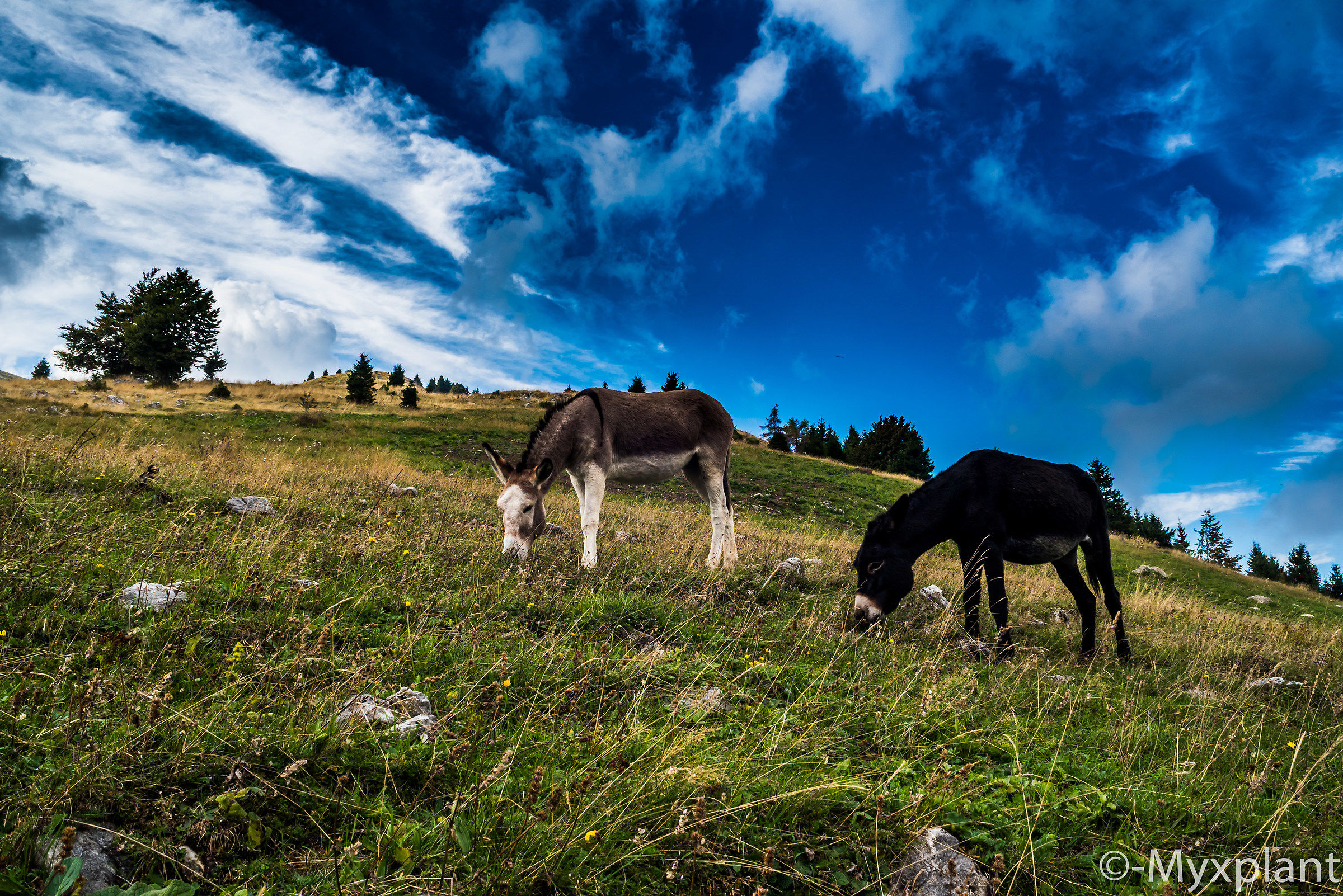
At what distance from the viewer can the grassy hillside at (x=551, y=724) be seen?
193 centimetres

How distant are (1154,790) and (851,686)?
1.61 m

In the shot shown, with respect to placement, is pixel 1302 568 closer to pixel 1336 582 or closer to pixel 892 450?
pixel 1336 582

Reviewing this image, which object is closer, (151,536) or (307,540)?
(151,536)

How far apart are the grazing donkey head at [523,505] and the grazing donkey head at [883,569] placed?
4099mm

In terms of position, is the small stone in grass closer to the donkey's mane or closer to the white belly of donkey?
the donkey's mane

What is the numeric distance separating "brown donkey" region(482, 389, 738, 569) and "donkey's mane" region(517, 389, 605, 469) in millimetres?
→ 15

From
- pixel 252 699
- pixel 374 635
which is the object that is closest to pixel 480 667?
pixel 374 635

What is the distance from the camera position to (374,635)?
3951mm

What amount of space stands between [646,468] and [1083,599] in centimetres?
595

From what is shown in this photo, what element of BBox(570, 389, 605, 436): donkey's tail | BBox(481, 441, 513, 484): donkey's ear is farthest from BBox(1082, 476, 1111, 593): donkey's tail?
BBox(481, 441, 513, 484): donkey's ear

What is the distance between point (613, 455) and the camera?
26.9ft

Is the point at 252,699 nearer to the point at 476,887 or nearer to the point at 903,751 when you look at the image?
the point at 476,887

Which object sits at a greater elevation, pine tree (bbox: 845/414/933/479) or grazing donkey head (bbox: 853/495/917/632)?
pine tree (bbox: 845/414/933/479)

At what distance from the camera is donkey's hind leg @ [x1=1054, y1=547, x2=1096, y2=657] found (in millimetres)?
6430
